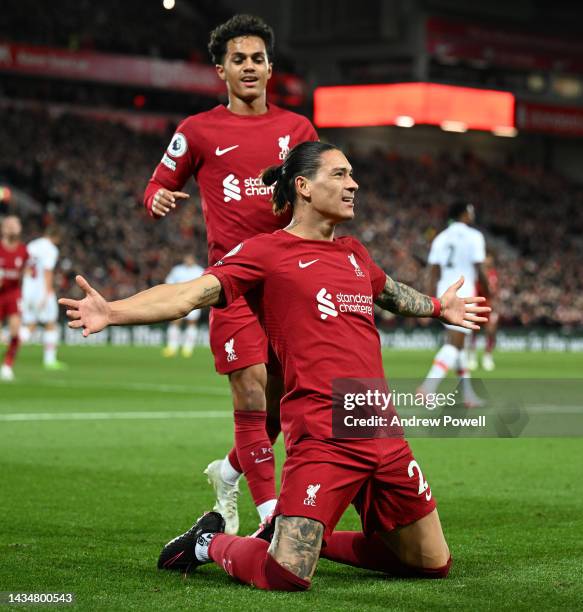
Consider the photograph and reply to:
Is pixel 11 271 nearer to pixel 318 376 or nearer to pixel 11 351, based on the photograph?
pixel 11 351

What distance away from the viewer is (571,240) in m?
51.8

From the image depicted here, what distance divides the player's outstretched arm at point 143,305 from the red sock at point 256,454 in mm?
1389

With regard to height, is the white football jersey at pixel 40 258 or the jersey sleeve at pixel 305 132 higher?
the jersey sleeve at pixel 305 132

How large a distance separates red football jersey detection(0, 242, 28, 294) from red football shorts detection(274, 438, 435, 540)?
1524 cm

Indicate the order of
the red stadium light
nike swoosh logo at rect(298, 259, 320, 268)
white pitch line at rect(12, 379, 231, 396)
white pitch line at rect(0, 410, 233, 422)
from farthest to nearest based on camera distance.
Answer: the red stadium light < white pitch line at rect(12, 379, 231, 396) < white pitch line at rect(0, 410, 233, 422) < nike swoosh logo at rect(298, 259, 320, 268)

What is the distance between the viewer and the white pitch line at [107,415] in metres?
13.5

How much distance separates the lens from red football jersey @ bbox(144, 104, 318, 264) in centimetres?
712

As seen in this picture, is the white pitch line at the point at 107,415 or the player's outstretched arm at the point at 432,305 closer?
the player's outstretched arm at the point at 432,305

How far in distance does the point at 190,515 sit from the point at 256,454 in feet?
3.88

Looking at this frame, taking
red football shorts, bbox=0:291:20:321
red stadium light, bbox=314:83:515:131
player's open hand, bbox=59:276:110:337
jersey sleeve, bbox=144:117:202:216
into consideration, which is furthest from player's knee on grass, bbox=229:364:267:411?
red stadium light, bbox=314:83:515:131

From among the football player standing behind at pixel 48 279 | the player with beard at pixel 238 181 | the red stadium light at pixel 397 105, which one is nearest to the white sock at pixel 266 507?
the player with beard at pixel 238 181

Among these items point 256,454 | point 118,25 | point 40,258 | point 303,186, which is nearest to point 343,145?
point 118,25

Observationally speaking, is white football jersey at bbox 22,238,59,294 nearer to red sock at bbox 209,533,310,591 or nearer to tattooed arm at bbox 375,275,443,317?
tattooed arm at bbox 375,275,443,317

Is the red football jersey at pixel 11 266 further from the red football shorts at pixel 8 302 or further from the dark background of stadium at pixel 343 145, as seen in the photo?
the dark background of stadium at pixel 343 145
